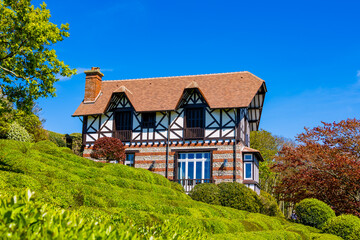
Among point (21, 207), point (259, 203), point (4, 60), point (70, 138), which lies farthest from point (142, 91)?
point (21, 207)

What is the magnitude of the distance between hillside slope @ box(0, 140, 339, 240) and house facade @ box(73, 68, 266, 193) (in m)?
7.03

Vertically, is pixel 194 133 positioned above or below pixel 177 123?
below

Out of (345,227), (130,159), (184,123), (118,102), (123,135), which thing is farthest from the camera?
(118,102)

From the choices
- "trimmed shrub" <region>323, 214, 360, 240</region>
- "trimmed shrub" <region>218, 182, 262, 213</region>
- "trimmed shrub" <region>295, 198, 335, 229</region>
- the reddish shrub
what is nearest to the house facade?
the reddish shrub

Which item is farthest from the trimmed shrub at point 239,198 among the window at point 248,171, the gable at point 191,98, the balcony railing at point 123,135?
the balcony railing at point 123,135

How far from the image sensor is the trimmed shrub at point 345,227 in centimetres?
1733

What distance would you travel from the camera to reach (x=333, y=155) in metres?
22.2

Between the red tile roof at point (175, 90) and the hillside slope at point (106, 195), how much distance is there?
29.3 feet

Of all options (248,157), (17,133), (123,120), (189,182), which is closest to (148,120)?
(123,120)

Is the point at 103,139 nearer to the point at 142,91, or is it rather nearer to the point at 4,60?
the point at 142,91

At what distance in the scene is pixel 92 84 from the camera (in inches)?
1237

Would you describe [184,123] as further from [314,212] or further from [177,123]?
[314,212]

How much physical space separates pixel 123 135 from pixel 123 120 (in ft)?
3.91

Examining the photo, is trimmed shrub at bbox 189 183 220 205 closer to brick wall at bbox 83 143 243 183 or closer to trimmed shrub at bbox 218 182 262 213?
trimmed shrub at bbox 218 182 262 213
